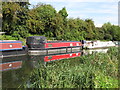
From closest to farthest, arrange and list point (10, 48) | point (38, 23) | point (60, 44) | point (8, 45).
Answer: point (8, 45) → point (10, 48) → point (60, 44) → point (38, 23)

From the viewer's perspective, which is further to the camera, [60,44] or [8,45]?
[60,44]

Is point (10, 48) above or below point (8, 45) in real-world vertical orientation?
below

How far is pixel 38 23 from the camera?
104 feet

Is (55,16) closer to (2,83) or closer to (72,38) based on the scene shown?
(72,38)

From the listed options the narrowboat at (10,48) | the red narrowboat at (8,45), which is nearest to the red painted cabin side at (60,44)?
the narrowboat at (10,48)

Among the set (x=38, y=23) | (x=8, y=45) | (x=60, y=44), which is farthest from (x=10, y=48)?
(x=38, y=23)

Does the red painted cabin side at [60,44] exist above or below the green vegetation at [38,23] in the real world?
below

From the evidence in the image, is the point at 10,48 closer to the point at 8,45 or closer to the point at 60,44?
the point at 8,45

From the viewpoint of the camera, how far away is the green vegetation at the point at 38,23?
85.7 feet

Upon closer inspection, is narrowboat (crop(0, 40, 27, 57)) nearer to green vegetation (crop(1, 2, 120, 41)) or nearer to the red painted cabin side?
the red painted cabin side

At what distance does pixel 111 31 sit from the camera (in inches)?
2409

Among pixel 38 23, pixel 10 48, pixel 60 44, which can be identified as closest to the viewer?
pixel 10 48

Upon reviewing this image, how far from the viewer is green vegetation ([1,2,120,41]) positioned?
2611cm

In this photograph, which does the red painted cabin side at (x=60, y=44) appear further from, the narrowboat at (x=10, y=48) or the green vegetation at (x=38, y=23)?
the green vegetation at (x=38, y=23)
